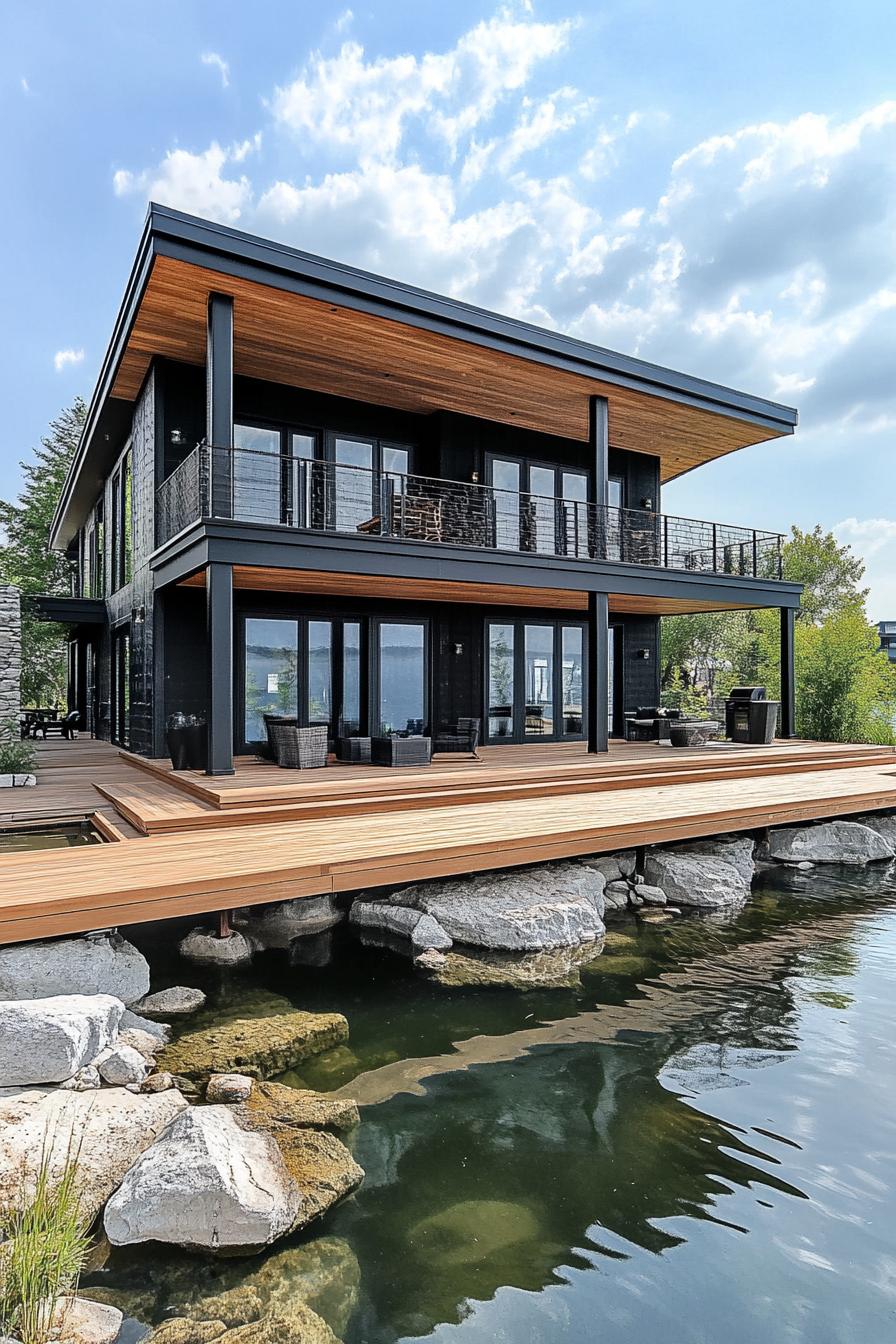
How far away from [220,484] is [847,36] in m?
15.6

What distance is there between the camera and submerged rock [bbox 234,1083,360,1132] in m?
3.53

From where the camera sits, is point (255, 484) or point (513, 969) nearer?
point (513, 969)

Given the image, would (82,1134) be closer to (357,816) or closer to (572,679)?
(357,816)

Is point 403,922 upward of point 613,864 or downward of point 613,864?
downward

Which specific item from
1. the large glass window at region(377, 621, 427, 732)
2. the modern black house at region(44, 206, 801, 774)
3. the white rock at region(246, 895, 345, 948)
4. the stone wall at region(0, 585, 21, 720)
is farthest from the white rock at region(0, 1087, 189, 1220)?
the large glass window at region(377, 621, 427, 732)

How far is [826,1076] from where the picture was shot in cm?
414

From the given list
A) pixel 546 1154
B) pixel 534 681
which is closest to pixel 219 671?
pixel 546 1154

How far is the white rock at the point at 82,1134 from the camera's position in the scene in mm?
3021

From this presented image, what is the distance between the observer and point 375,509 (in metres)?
11.3

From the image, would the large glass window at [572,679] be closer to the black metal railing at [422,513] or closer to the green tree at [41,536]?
the black metal railing at [422,513]

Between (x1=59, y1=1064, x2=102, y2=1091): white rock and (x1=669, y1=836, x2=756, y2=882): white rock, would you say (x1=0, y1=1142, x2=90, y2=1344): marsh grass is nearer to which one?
(x1=59, y1=1064, x2=102, y2=1091): white rock

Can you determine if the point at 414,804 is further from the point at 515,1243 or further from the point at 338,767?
the point at 515,1243

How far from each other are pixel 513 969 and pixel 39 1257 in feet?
11.6

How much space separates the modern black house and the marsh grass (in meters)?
5.16
